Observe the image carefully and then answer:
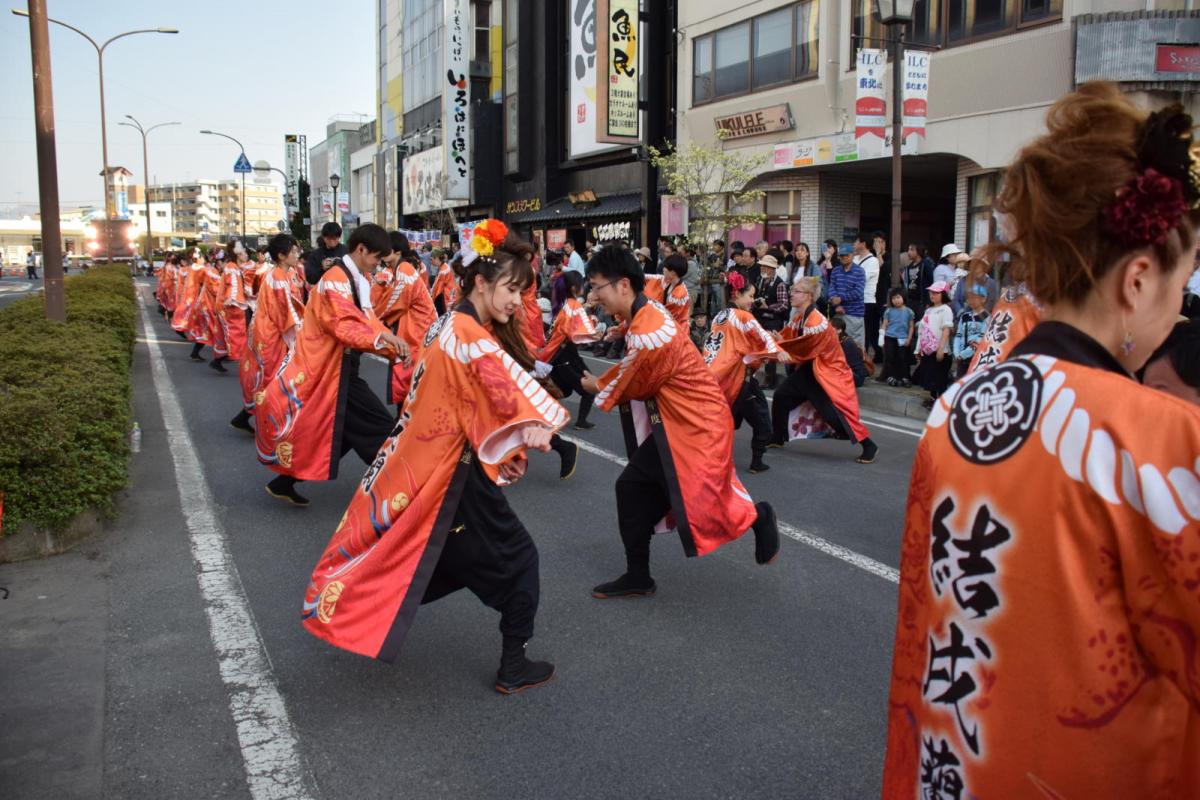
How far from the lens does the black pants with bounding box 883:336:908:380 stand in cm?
1120

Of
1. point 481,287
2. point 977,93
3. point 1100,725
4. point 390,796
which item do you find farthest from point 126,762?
point 977,93

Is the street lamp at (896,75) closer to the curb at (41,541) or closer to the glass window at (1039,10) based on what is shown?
the glass window at (1039,10)

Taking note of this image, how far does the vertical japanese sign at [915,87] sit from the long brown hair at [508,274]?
10.3 meters

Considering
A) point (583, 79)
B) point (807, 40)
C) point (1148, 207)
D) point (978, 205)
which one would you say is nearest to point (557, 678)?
point (1148, 207)

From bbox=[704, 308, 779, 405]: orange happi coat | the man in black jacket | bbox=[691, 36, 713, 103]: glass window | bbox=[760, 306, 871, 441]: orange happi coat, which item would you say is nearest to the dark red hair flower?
bbox=[704, 308, 779, 405]: orange happi coat

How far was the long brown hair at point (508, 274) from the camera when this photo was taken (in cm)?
346

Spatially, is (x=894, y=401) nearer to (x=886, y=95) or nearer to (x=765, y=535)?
(x=765, y=535)

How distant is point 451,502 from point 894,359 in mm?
8946

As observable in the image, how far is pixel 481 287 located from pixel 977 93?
13105 millimetres

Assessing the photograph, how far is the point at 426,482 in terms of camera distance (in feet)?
10.8

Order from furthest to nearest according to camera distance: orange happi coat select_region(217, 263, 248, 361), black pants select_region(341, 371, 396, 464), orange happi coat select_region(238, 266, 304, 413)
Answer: orange happi coat select_region(217, 263, 248, 361)
orange happi coat select_region(238, 266, 304, 413)
black pants select_region(341, 371, 396, 464)

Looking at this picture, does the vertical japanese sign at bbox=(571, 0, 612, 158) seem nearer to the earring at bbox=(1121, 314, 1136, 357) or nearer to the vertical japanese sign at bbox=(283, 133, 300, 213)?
the earring at bbox=(1121, 314, 1136, 357)

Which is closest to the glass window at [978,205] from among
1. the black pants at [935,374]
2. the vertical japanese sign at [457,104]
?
the black pants at [935,374]

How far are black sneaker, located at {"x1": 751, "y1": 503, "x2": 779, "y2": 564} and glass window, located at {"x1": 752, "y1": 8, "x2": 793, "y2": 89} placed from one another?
599 inches
